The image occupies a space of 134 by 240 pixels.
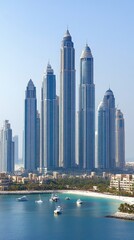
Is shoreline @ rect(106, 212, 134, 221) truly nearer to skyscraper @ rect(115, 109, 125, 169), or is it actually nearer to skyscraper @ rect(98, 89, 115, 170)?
skyscraper @ rect(98, 89, 115, 170)

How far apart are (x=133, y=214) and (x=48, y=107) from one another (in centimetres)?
4706

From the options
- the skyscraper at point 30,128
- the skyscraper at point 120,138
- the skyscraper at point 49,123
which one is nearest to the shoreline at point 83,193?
the skyscraper at point 49,123

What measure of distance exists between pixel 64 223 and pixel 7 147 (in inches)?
1993

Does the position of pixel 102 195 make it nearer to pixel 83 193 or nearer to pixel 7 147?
pixel 83 193

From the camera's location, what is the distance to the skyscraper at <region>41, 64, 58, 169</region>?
237 feet

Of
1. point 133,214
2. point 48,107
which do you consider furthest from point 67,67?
point 133,214

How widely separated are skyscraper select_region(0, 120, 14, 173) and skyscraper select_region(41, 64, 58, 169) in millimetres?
4269

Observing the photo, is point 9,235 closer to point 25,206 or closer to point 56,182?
point 25,206

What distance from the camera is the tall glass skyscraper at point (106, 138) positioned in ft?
249

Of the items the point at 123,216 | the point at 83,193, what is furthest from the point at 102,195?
the point at 123,216

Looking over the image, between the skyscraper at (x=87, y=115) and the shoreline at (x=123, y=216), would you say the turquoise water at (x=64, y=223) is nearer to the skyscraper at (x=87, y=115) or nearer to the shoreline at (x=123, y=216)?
the shoreline at (x=123, y=216)

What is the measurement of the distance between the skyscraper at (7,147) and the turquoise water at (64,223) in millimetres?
40388

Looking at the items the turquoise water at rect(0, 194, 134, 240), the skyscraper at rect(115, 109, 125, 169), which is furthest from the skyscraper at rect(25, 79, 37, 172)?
the turquoise water at rect(0, 194, 134, 240)

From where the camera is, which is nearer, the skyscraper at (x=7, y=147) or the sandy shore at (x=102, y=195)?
the sandy shore at (x=102, y=195)
